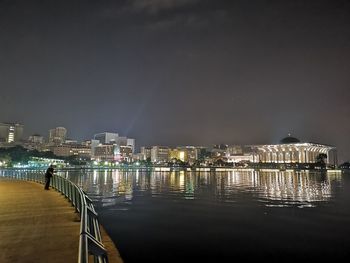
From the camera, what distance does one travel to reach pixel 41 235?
37.1 ft

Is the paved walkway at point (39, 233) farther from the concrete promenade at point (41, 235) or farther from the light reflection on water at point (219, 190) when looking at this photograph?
the light reflection on water at point (219, 190)

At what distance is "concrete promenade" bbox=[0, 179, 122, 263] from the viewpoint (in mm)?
8991

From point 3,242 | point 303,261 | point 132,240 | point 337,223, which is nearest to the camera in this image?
point 3,242

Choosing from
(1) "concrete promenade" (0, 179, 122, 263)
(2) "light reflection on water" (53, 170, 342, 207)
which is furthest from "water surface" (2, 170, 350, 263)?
(2) "light reflection on water" (53, 170, 342, 207)

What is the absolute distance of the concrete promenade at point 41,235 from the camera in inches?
354

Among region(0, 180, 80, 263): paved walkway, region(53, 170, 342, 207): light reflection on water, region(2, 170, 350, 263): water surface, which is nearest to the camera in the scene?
region(0, 180, 80, 263): paved walkway

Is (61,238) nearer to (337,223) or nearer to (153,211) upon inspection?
(153,211)

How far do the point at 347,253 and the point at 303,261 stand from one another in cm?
314

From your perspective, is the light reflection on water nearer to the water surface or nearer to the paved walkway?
the water surface

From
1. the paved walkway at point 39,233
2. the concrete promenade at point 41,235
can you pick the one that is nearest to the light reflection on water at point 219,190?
the paved walkway at point 39,233

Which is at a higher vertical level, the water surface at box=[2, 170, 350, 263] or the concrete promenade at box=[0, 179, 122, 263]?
the concrete promenade at box=[0, 179, 122, 263]

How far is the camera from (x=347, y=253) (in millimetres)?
Result: 15836

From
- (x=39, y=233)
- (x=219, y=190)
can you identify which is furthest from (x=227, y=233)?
(x=219, y=190)

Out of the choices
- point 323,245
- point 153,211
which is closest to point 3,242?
point 323,245
